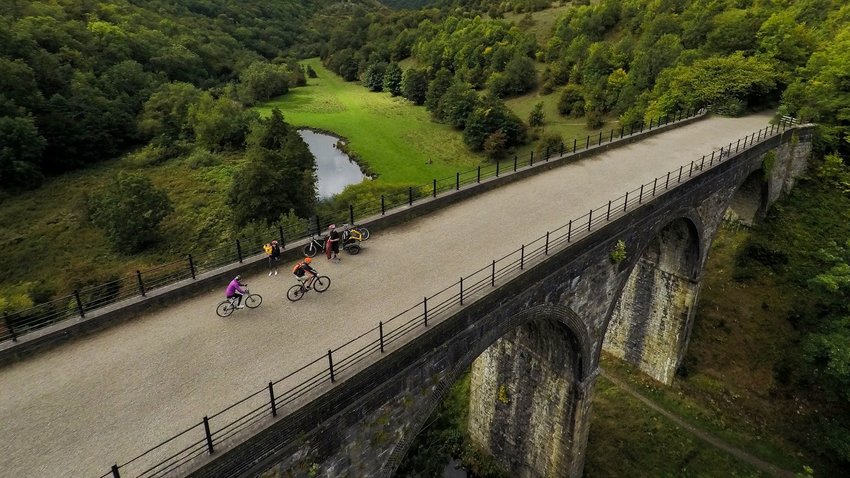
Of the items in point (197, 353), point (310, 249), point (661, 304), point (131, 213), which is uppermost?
point (310, 249)

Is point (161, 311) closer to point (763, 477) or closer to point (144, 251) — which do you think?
point (763, 477)

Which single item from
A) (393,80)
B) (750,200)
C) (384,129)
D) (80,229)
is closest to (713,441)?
(750,200)

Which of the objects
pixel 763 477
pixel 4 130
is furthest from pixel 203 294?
pixel 4 130

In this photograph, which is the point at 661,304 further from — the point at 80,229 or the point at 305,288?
the point at 80,229

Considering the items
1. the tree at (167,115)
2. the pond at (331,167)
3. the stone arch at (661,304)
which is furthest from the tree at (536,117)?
the tree at (167,115)

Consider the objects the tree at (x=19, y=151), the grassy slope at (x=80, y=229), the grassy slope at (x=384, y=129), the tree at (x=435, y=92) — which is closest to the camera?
the grassy slope at (x=80, y=229)

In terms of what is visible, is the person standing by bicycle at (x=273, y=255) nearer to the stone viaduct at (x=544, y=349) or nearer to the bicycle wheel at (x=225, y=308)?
the bicycle wheel at (x=225, y=308)

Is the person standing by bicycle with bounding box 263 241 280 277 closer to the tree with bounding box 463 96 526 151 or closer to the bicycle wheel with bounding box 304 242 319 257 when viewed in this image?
the bicycle wheel with bounding box 304 242 319 257
